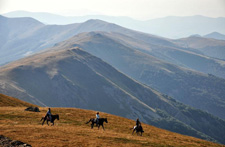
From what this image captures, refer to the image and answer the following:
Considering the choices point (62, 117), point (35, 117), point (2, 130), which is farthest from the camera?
point (62, 117)

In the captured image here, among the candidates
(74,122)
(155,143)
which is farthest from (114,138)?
(74,122)

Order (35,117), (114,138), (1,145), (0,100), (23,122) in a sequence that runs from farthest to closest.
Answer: (0,100), (35,117), (23,122), (114,138), (1,145)

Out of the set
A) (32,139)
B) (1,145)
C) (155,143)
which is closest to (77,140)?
(32,139)

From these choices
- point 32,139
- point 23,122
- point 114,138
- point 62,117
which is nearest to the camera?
point 32,139

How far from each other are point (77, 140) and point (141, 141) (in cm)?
1066

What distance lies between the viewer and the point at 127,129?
51.7m

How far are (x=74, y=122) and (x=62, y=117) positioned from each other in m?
5.26

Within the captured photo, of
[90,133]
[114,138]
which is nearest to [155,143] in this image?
[114,138]

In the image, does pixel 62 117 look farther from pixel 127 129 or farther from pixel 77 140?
pixel 77 140

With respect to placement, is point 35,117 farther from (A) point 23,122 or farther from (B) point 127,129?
(B) point 127,129

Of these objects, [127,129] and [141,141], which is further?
[127,129]

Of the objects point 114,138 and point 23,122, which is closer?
point 114,138

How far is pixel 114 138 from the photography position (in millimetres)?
39500

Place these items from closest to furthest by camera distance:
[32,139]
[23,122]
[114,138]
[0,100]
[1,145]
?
[1,145], [32,139], [114,138], [23,122], [0,100]
